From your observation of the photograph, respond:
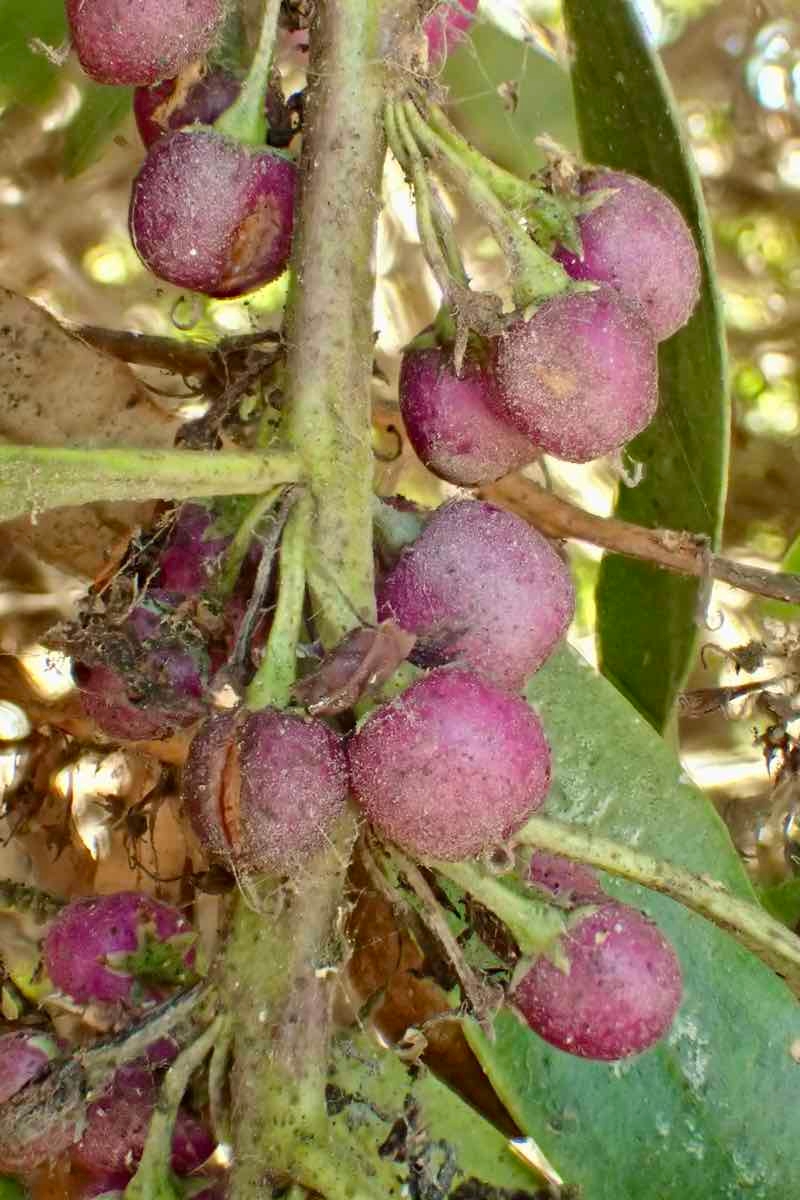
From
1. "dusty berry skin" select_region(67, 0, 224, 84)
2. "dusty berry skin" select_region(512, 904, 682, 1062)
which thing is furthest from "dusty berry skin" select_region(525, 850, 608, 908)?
"dusty berry skin" select_region(67, 0, 224, 84)

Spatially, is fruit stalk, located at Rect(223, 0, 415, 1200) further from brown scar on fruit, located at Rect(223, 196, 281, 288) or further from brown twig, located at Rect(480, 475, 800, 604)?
brown twig, located at Rect(480, 475, 800, 604)

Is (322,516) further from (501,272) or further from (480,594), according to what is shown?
(501,272)

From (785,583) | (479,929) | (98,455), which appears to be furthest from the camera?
(785,583)

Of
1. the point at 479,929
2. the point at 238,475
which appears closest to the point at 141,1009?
the point at 479,929

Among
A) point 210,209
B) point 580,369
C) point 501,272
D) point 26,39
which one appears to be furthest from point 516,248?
point 501,272

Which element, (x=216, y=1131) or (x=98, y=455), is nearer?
(x=98, y=455)

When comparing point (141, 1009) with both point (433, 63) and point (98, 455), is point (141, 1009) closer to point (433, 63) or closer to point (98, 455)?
point (98, 455)
